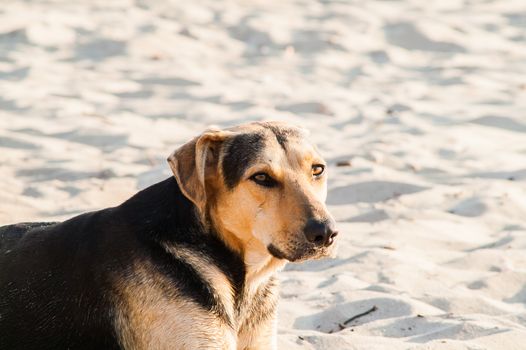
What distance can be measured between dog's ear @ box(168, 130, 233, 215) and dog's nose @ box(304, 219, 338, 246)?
0.55 m

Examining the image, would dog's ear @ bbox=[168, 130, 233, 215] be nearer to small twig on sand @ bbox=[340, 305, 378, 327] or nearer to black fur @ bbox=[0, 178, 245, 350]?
black fur @ bbox=[0, 178, 245, 350]

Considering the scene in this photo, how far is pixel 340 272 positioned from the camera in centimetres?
720

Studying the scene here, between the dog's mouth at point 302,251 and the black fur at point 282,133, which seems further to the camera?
the black fur at point 282,133

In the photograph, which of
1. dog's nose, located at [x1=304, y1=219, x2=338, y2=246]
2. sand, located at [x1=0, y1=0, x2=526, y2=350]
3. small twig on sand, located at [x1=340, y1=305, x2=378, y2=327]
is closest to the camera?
dog's nose, located at [x1=304, y1=219, x2=338, y2=246]

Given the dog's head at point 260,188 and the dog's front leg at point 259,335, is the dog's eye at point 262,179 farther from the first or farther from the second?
the dog's front leg at point 259,335

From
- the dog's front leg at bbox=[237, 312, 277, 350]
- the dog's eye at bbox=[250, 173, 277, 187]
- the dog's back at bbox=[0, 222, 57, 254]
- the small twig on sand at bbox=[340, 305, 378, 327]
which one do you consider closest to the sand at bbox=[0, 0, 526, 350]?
the small twig on sand at bbox=[340, 305, 378, 327]

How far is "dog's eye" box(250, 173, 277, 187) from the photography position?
4.93 metres

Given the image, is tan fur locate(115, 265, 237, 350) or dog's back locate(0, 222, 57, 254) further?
dog's back locate(0, 222, 57, 254)

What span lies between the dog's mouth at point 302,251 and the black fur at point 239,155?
404 millimetres

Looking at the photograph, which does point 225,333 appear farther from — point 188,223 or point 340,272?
→ point 340,272

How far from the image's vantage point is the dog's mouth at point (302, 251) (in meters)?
4.73

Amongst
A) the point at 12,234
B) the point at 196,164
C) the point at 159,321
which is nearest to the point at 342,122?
the point at 12,234

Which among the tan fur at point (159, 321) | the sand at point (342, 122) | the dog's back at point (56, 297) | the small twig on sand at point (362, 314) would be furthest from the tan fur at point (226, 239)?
the small twig on sand at point (362, 314)

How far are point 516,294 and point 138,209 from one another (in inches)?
119
